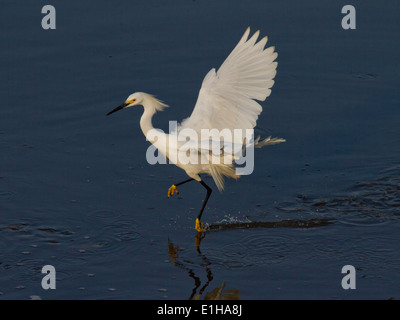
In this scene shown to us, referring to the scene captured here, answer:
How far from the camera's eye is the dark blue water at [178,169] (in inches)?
262

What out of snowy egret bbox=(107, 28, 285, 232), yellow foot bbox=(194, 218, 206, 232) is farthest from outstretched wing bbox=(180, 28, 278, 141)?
yellow foot bbox=(194, 218, 206, 232)

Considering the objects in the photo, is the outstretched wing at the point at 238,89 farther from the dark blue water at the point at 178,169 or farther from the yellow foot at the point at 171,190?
the dark blue water at the point at 178,169

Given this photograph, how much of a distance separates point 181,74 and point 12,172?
3.08 m

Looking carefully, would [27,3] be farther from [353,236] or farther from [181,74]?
[353,236]

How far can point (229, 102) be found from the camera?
24.3 ft

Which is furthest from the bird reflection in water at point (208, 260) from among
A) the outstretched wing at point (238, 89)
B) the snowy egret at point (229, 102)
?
the outstretched wing at point (238, 89)

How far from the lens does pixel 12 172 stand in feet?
27.4

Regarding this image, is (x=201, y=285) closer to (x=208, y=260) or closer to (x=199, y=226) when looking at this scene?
(x=208, y=260)

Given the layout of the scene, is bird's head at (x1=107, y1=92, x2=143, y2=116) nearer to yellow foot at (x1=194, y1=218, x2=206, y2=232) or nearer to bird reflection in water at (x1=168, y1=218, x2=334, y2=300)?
yellow foot at (x1=194, y1=218, x2=206, y2=232)

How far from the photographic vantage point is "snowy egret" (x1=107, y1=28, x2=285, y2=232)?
722cm

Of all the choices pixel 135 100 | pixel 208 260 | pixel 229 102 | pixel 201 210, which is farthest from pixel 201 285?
pixel 135 100

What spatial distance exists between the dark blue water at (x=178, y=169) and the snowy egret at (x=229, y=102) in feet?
1.93

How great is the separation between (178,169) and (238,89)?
5.42ft
